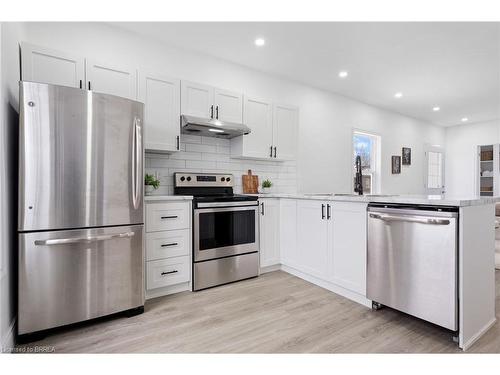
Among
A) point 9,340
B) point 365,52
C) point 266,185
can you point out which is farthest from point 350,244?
point 9,340

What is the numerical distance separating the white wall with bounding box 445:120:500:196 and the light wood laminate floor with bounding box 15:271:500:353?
549 cm

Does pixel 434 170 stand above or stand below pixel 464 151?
below

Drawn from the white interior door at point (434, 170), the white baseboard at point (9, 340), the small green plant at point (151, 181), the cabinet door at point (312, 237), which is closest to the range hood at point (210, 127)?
the small green plant at point (151, 181)

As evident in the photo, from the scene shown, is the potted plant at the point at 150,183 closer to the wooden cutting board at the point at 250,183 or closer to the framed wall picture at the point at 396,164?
the wooden cutting board at the point at 250,183

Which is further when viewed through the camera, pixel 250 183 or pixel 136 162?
pixel 250 183

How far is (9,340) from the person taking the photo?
168 cm

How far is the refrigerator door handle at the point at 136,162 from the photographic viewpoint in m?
2.16

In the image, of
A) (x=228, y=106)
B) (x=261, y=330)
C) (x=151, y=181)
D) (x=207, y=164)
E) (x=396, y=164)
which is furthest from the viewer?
(x=396, y=164)

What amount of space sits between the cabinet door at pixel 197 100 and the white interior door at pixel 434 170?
5855 mm

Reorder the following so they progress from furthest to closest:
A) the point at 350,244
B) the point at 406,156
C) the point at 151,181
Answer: the point at 406,156 → the point at 151,181 → the point at 350,244

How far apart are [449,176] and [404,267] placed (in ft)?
21.8

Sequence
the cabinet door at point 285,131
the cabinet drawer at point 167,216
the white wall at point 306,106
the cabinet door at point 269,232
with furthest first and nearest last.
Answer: the cabinet door at point 285,131, the cabinet door at point 269,232, the white wall at point 306,106, the cabinet drawer at point 167,216

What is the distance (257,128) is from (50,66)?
2.13 m

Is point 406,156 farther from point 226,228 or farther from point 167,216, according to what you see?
point 167,216
